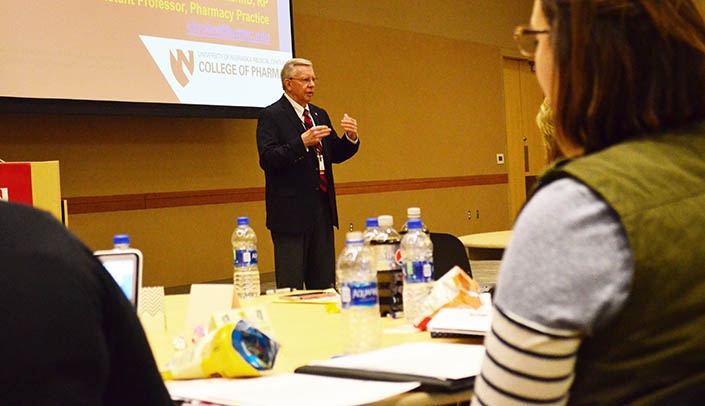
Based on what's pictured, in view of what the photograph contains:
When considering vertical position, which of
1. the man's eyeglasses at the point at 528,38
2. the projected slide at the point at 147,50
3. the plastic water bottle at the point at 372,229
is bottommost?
the plastic water bottle at the point at 372,229

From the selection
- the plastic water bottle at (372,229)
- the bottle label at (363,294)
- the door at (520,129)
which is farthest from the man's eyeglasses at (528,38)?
the door at (520,129)

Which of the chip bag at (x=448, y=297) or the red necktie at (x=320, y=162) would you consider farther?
the red necktie at (x=320, y=162)

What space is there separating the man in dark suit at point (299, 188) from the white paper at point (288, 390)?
2.74 metres

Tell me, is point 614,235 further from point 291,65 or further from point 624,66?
point 291,65

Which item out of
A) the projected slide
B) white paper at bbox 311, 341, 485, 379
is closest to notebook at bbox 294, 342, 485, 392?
white paper at bbox 311, 341, 485, 379

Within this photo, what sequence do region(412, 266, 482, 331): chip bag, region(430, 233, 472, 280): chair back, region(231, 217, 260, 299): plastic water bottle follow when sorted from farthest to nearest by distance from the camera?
region(430, 233, 472, 280): chair back → region(231, 217, 260, 299): plastic water bottle → region(412, 266, 482, 331): chip bag

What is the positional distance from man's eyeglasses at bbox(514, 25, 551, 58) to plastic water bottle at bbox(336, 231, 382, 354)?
2.38ft

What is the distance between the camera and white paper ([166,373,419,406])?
Result: 4.26 ft

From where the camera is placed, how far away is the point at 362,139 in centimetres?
686

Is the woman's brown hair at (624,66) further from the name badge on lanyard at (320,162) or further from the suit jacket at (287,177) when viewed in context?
the name badge on lanyard at (320,162)

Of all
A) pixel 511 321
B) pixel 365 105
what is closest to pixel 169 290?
pixel 365 105

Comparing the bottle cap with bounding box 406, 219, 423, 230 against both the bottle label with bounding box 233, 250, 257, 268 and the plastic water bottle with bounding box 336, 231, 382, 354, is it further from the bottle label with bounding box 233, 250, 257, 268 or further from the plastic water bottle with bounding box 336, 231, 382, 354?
the bottle label with bounding box 233, 250, 257, 268

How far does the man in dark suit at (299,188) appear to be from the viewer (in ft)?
14.0

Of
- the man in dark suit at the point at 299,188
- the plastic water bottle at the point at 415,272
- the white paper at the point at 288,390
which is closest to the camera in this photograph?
the white paper at the point at 288,390
